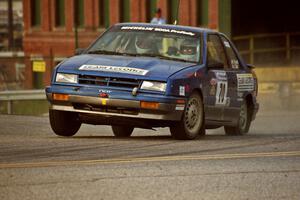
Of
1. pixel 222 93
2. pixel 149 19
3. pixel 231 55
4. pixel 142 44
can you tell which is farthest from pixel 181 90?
pixel 149 19

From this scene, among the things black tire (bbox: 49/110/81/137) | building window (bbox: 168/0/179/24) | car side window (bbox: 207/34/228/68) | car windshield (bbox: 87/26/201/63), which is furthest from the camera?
building window (bbox: 168/0/179/24)

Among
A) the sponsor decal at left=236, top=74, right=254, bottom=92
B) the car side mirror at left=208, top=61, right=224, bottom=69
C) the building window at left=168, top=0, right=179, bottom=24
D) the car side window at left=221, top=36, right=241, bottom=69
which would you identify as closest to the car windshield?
the car side mirror at left=208, top=61, right=224, bottom=69

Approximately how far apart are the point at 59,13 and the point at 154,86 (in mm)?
26410

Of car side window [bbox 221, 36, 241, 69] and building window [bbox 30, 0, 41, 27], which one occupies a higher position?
car side window [bbox 221, 36, 241, 69]

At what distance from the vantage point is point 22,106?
32625 millimetres

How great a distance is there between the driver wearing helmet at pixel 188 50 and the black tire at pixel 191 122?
62cm

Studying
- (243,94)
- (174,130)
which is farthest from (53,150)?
(243,94)

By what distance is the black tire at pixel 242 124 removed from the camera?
17.6 meters

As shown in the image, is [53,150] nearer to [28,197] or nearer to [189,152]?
[189,152]

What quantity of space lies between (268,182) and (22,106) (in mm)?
22786

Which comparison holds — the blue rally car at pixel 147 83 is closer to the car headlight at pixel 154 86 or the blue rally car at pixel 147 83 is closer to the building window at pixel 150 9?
the car headlight at pixel 154 86

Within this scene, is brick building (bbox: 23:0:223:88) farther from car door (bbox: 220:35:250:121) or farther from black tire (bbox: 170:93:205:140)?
black tire (bbox: 170:93:205:140)

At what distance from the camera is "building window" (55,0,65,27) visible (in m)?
40.3

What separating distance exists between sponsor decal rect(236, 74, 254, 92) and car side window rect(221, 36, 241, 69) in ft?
0.53
